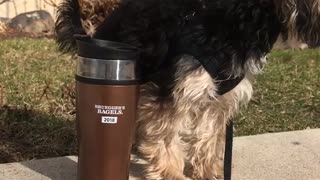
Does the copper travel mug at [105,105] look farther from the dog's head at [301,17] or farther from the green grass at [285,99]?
the green grass at [285,99]

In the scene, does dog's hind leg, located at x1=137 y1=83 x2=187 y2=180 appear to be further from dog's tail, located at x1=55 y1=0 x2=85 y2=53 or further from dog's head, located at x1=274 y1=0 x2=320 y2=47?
dog's head, located at x1=274 y1=0 x2=320 y2=47

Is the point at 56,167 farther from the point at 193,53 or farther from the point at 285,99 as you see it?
the point at 285,99

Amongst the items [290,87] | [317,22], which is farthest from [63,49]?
[290,87]

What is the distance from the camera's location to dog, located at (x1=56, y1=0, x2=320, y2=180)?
363 cm

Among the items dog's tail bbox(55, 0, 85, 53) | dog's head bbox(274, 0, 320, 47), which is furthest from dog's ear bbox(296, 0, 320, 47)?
dog's tail bbox(55, 0, 85, 53)

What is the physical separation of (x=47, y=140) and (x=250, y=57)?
6.53ft

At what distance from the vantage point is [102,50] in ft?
11.4

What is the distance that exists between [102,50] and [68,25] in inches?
34.3

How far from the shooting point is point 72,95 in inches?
233

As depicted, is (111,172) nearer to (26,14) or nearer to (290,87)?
(290,87)

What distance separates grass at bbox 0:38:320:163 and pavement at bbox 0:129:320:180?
0.38 meters

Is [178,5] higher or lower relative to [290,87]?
higher

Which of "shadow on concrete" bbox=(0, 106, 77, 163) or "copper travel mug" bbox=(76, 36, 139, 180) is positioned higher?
"copper travel mug" bbox=(76, 36, 139, 180)

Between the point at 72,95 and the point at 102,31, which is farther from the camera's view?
the point at 72,95
